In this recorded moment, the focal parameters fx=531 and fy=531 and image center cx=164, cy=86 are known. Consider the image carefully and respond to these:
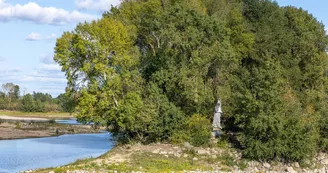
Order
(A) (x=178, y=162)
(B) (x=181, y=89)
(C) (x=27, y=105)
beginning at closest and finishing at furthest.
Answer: (A) (x=178, y=162), (B) (x=181, y=89), (C) (x=27, y=105)

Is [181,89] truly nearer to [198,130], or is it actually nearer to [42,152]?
[198,130]

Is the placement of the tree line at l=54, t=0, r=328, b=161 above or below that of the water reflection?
above

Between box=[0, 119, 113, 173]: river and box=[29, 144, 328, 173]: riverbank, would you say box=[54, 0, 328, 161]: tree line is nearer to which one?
box=[29, 144, 328, 173]: riverbank

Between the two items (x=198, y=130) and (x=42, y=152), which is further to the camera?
(x=42, y=152)

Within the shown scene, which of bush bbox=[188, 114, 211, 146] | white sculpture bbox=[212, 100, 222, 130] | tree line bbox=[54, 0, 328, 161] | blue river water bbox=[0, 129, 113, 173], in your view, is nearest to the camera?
tree line bbox=[54, 0, 328, 161]

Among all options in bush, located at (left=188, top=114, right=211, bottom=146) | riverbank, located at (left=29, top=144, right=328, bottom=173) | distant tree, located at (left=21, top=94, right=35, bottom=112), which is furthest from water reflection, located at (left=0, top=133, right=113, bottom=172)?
distant tree, located at (left=21, top=94, right=35, bottom=112)

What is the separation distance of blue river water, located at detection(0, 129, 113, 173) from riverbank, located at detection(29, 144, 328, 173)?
6.99 metres

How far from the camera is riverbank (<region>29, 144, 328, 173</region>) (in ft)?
119

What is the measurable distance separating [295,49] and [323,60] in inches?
133

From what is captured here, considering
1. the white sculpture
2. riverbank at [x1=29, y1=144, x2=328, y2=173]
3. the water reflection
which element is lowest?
the water reflection

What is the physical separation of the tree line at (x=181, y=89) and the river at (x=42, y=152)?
25.8 feet

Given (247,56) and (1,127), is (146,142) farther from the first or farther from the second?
(1,127)

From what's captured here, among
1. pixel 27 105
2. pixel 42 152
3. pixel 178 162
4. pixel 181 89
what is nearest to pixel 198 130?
pixel 181 89

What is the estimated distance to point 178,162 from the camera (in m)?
39.5
